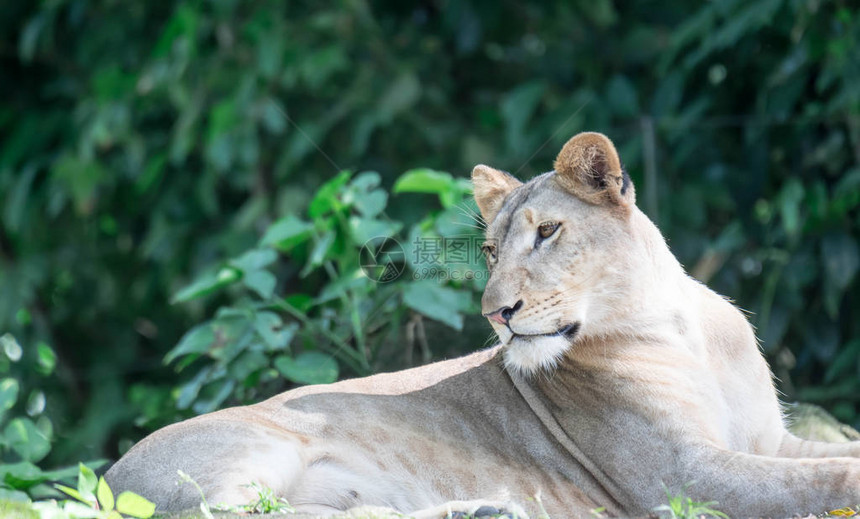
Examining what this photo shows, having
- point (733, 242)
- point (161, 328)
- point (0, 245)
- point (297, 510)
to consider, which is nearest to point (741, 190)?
point (733, 242)

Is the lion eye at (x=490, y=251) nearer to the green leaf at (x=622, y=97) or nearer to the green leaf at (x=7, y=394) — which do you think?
the green leaf at (x=7, y=394)

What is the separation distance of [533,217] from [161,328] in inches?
237

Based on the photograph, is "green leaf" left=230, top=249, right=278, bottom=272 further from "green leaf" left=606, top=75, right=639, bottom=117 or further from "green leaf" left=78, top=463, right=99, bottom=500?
"green leaf" left=606, top=75, right=639, bottom=117

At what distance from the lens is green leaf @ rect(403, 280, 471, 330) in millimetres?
4719

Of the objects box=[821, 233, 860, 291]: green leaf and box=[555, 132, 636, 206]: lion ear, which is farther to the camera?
box=[821, 233, 860, 291]: green leaf

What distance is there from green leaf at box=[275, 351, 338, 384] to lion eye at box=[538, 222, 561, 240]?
148 cm

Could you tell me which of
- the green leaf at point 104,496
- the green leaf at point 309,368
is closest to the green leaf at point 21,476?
the green leaf at point 309,368

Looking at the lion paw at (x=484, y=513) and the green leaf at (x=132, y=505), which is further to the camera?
the lion paw at (x=484, y=513)

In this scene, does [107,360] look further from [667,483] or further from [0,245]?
[667,483]

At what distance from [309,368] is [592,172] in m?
1.76

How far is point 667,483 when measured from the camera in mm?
3283

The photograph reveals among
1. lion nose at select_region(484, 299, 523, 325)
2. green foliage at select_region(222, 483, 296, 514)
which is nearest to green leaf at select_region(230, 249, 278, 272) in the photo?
lion nose at select_region(484, 299, 523, 325)

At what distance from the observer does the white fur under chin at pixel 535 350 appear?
137 inches

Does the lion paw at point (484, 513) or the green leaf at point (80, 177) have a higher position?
the lion paw at point (484, 513)
